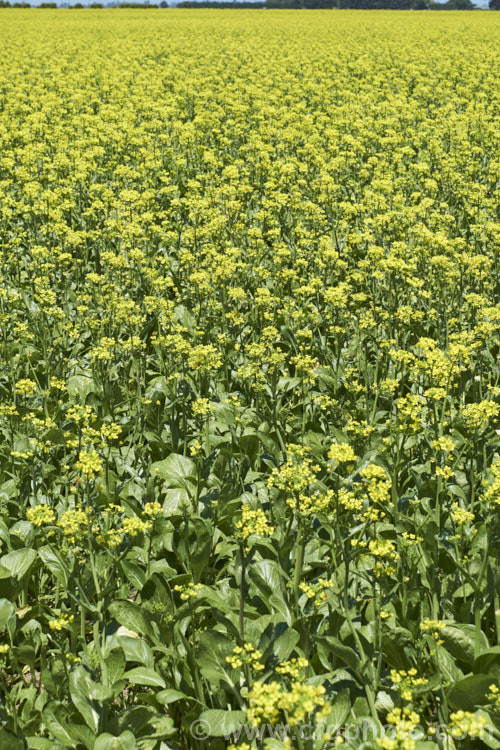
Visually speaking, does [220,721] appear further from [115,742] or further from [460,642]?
[460,642]

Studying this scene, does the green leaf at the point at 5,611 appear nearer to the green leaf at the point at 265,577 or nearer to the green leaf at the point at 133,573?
the green leaf at the point at 133,573

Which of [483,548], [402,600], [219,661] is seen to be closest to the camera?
[219,661]

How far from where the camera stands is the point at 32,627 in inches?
157

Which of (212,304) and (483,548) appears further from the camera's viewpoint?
(212,304)

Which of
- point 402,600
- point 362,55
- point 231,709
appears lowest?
A: point 231,709

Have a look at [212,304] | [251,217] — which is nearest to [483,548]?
[212,304]

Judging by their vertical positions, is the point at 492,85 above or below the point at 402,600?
above

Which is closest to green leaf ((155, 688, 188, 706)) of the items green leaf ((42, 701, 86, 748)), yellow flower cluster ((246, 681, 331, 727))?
green leaf ((42, 701, 86, 748))

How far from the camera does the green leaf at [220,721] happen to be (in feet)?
10.1

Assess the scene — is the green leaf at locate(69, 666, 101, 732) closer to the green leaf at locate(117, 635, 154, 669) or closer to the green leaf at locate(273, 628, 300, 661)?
the green leaf at locate(117, 635, 154, 669)

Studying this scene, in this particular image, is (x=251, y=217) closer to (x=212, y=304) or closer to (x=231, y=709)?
(x=212, y=304)

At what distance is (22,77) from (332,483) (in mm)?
21208

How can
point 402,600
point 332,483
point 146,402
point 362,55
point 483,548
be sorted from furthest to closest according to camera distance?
point 362,55 → point 146,402 → point 332,483 → point 483,548 → point 402,600

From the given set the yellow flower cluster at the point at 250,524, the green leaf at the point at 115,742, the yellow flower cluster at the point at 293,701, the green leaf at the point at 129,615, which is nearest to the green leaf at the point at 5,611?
the green leaf at the point at 129,615
